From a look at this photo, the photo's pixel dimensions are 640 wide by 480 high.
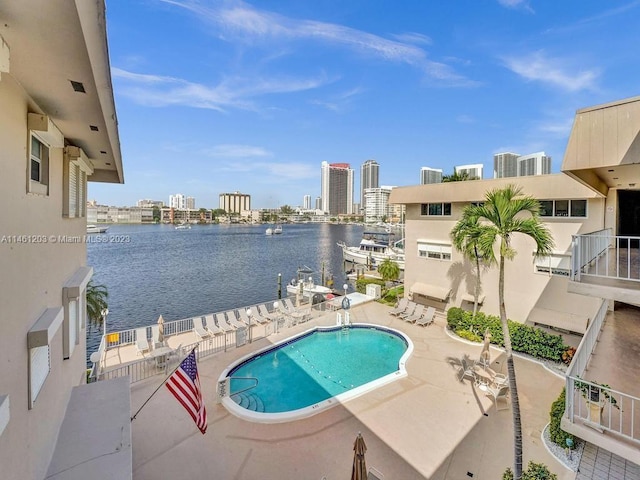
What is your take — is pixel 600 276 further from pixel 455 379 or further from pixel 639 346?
pixel 455 379

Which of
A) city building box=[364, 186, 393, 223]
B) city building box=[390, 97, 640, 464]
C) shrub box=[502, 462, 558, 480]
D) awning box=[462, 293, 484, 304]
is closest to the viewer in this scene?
city building box=[390, 97, 640, 464]

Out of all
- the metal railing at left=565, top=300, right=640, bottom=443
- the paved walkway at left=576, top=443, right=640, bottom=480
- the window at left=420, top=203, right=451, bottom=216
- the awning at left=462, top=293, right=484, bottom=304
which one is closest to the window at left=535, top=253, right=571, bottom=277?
the awning at left=462, top=293, right=484, bottom=304

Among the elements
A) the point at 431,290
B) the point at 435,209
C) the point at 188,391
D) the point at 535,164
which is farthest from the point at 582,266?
the point at 535,164

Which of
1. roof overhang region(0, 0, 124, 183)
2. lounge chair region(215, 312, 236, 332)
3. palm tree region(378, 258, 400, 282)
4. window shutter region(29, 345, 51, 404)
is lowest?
lounge chair region(215, 312, 236, 332)

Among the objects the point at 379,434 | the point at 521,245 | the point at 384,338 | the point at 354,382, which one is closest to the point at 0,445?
the point at 379,434

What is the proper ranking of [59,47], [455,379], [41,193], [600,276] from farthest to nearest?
[455,379], [600,276], [41,193], [59,47]

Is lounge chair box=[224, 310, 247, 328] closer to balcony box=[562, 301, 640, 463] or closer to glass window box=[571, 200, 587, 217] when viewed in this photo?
balcony box=[562, 301, 640, 463]

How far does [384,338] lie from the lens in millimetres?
15844

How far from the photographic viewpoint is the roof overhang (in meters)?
2.35

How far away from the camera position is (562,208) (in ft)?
45.3

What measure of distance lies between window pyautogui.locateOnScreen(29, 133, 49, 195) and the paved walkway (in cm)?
1118

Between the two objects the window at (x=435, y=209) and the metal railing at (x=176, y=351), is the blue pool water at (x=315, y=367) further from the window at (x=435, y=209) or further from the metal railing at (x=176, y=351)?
the window at (x=435, y=209)

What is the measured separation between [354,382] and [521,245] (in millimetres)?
10169

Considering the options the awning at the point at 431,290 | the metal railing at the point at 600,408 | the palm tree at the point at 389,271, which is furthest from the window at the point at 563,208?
the palm tree at the point at 389,271
